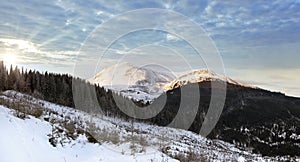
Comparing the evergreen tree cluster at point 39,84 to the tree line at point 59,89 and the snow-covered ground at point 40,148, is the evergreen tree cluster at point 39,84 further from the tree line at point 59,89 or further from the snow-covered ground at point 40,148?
the snow-covered ground at point 40,148

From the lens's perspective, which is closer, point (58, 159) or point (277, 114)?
point (58, 159)

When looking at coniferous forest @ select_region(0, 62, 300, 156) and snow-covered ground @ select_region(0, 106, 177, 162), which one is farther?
coniferous forest @ select_region(0, 62, 300, 156)

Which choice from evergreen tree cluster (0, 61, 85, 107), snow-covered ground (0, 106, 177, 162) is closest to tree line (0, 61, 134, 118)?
evergreen tree cluster (0, 61, 85, 107)

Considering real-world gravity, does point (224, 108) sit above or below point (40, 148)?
below

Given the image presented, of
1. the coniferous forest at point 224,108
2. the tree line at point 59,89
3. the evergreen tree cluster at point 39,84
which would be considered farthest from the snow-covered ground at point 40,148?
the evergreen tree cluster at point 39,84

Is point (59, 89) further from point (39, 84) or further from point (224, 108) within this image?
point (224, 108)

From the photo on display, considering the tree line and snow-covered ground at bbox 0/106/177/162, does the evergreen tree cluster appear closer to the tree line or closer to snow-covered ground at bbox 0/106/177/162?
the tree line

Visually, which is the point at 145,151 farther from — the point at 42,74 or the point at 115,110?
the point at 42,74

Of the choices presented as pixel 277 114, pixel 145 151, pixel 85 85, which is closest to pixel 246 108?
pixel 277 114

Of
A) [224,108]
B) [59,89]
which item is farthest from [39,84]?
[224,108]

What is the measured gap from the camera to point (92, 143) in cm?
1251

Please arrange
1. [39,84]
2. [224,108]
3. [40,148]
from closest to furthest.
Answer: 1. [40,148]
2. [39,84]
3. [224,108]

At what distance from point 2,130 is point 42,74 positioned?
44.5 m

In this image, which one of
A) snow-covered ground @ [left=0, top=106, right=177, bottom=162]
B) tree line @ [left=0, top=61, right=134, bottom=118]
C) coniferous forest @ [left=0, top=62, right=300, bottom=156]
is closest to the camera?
snow-covered ground @ [left=0, top=106, right=177, bottom=162]
